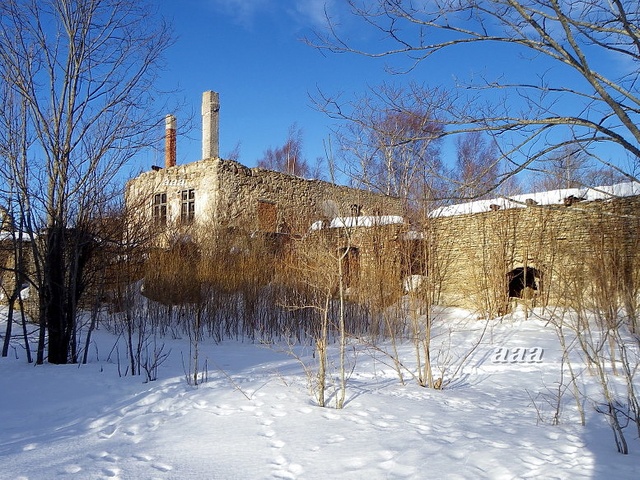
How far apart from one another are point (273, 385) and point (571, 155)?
11.4 feet

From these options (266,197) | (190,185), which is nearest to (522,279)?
(266,197)

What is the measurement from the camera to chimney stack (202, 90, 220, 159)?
17.9m

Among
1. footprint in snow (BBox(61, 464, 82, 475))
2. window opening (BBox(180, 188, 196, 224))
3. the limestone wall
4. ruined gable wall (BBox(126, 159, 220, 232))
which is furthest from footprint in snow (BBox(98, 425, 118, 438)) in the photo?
window opening (BBox(180, 188, 196, 224))

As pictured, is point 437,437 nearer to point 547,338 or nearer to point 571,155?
point 571,155

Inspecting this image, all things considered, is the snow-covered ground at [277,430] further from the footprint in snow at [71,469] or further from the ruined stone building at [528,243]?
the ruined stone building at [528,243]

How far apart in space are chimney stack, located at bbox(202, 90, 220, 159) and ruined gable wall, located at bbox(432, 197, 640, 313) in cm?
919

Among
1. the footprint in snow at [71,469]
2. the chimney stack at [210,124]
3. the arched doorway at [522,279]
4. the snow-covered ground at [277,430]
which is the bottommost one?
the snow-covered ground at [277,430]

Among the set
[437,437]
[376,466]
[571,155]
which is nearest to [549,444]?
[437,437]

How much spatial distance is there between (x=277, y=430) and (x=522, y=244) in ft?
30.1

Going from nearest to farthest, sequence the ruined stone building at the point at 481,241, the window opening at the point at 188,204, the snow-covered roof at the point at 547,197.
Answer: the ruined stone building at the point at 481,241 → the snow-covered roof at the point at 547,197 → the window opening at the point at 188,204

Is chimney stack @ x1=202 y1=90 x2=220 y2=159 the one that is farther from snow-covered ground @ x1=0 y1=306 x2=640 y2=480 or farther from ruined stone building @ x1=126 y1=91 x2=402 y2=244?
snow-covered ground @ x1=0 y1=306 x2=640 y2=480

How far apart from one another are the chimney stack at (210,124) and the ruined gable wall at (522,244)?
362 inches

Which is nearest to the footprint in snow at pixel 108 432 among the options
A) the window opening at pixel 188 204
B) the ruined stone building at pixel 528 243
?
the ruined stone building at pixel 528 243

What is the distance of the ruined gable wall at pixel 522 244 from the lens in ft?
33.1
